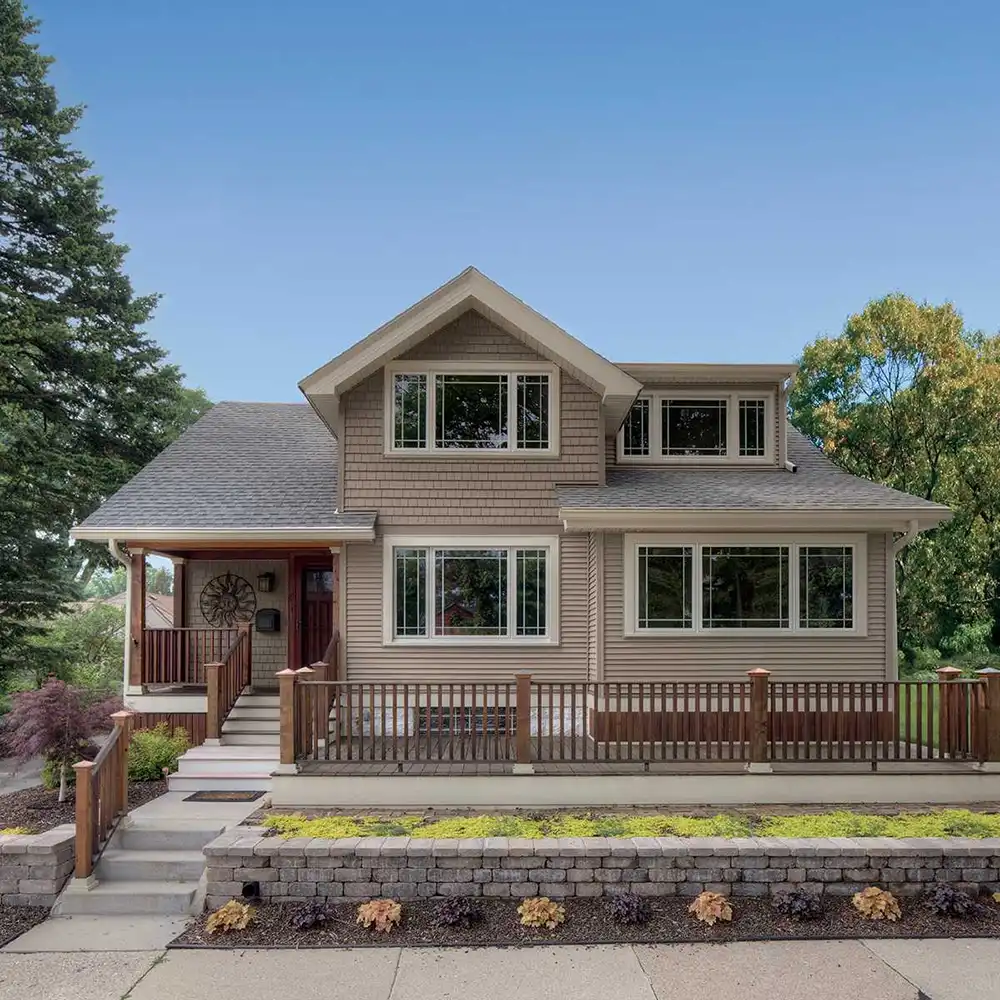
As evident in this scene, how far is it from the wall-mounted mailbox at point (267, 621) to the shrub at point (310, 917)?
6.25 m

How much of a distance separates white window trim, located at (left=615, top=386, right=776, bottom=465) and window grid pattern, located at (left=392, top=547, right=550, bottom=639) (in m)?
2.71

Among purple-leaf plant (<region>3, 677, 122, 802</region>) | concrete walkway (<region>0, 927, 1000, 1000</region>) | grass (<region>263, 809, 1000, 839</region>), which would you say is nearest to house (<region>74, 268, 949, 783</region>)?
purple-leaf plant (<region>3, 677, 122, 802</region>)

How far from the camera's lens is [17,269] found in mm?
15867

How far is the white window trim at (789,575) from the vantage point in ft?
30.8

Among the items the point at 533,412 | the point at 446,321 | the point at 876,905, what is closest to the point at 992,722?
the point at 876,905

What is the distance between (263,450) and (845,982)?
11.0 metres

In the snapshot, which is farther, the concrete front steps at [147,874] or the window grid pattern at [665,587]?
the window grid pattern at [665,587]

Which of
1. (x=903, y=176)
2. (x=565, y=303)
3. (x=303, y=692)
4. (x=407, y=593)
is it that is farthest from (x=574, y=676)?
(x=565, y=303)

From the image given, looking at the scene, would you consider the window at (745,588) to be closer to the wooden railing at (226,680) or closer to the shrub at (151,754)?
the wooden railing at (226,680)

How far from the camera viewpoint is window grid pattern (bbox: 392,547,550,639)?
994cm

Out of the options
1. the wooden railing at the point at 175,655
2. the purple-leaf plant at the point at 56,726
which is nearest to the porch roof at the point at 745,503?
the wooden railing at the point at 175,655

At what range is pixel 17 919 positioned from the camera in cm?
563

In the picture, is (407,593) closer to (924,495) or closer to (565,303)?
(924,495)

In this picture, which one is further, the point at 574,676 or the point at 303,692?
the point at 574,676
